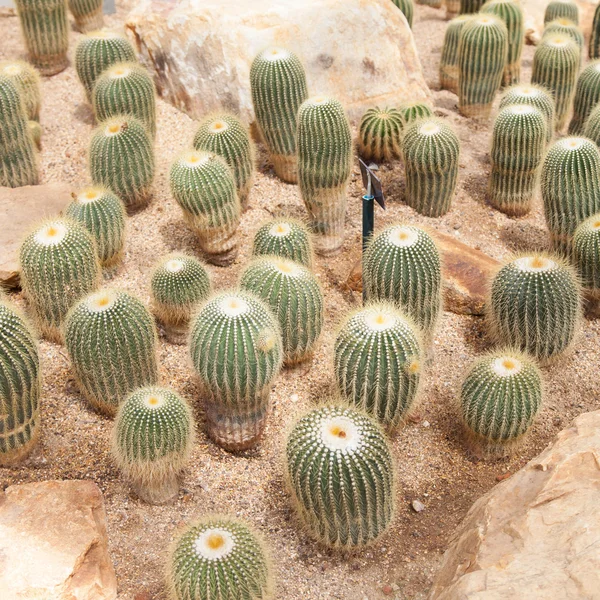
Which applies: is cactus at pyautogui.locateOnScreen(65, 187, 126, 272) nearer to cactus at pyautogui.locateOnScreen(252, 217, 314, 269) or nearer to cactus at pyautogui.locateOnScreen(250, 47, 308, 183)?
cactus at pyautogui.locateOnScreen(252, 217, 314, 269)

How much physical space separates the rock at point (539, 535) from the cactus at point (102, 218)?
3.10 metres

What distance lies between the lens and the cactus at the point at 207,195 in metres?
6.02

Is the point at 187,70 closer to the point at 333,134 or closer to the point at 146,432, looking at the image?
the point at 333,134

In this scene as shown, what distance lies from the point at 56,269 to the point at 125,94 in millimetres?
2344

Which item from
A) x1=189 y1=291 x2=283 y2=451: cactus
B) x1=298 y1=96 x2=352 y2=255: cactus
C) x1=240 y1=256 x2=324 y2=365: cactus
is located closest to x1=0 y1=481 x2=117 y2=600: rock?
x1=189 y1=291 x2=283 y2=451: cactus

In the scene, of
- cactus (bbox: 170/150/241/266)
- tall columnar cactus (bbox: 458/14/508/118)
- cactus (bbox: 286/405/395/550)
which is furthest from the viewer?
tall columnar cactus (bbox: 458/14/508/118)

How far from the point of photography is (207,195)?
6039 millimetres

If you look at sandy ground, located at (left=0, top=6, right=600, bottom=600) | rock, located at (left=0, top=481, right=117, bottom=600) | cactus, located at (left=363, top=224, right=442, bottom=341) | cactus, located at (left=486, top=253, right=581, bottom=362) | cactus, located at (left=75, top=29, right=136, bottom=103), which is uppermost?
cactus, located at (left=75, top=29, right=136, bottom=103)

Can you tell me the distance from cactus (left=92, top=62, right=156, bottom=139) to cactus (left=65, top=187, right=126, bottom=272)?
4.14 ft

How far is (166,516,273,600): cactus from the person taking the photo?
3.71m

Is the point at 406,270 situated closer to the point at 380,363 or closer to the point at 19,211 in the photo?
the point at 380,363

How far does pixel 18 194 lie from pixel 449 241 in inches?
133

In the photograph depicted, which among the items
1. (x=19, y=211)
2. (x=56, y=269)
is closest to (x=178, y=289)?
(x=56, y=269)

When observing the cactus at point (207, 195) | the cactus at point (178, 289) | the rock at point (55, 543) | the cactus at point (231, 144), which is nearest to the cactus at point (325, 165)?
the cactus at point (231, 144)
